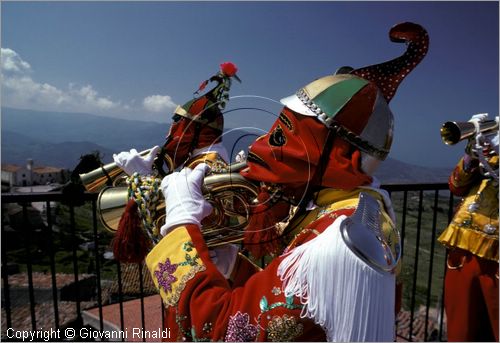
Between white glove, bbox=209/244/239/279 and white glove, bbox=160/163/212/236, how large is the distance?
1.34 feet

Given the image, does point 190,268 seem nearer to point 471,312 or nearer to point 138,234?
point 138,234

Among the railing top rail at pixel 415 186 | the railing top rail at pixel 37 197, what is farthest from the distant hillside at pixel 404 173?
the railing top rail at pixel 37 197

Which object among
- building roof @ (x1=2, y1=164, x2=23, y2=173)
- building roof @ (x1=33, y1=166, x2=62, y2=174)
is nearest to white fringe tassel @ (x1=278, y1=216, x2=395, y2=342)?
building roof @ (x1=33, y1=166, x2=62, y2=174)

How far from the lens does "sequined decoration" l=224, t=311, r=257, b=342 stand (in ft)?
4.04

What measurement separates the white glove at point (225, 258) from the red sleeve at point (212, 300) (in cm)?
43

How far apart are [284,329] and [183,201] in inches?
23.9

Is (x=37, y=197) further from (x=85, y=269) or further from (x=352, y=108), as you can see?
(x=85, y=269)

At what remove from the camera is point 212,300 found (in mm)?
1296

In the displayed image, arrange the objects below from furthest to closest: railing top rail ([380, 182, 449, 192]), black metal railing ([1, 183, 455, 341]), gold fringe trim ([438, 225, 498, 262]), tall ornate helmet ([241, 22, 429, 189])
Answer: railing top rail ([380, 182, 449, 192]) → gold fringe trim ([438, 225, 498, 262]) → black metal railing ([1, 183, 455, 341]) → tall ornate helmet ([241, 22, 429, 189])

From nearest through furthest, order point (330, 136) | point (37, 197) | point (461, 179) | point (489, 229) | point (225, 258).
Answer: point (330, 136)
point (225, 258)
point (37, 197)
point (489, 229)
point (461, 179)

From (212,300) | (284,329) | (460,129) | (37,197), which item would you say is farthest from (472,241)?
(37,197)

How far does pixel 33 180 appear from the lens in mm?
60375

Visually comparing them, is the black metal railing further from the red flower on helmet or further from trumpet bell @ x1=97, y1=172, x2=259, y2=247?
the red flower on helmet

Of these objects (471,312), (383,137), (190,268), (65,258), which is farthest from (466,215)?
(65,258)
